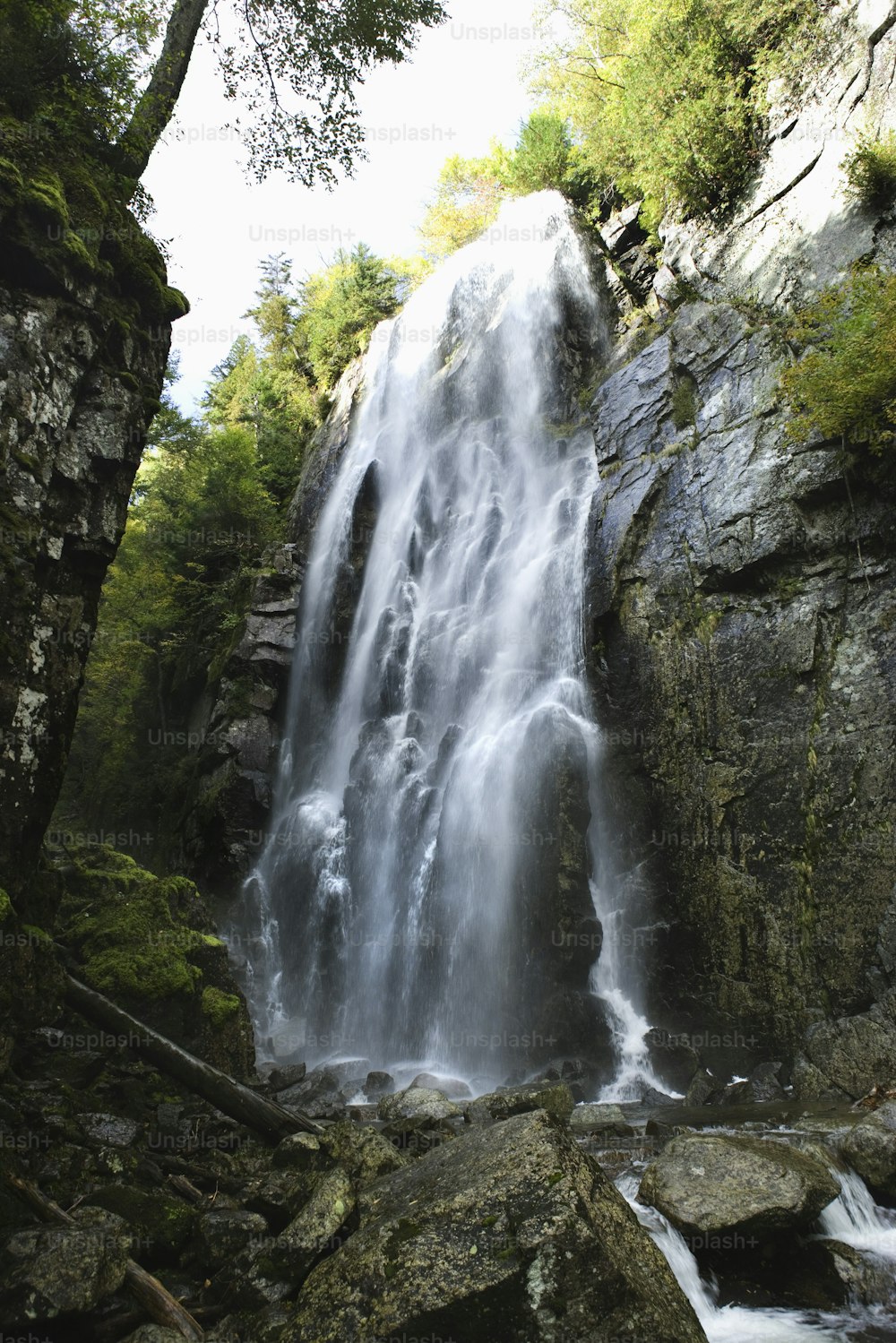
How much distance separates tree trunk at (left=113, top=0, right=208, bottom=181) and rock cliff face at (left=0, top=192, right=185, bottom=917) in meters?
1.27

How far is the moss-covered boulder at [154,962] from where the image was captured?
22.0 feet

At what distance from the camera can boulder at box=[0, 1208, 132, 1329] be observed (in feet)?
10.7

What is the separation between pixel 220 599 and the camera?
864 inches

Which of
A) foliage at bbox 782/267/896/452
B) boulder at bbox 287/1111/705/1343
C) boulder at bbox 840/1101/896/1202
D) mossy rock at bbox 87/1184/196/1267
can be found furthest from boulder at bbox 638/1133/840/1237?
foliage at bbox 782/267/896/452

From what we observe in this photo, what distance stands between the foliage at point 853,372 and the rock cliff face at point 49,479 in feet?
28.4

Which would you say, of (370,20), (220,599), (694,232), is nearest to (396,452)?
(220,599)

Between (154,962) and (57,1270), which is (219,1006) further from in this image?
(57,1270)

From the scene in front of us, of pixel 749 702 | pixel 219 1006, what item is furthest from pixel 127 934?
pixel 749 702

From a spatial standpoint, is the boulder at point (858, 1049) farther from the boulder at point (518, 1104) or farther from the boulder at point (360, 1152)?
the boulder at point (360, 1152)

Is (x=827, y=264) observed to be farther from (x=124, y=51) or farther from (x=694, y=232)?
(x=124, y=51)

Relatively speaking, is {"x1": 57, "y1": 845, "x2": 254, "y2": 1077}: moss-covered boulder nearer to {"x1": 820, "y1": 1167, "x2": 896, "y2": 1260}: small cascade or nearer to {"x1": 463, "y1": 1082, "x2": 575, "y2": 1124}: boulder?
{"x1": 463, "y1": 1082, "x2": 575, "y2": 1124}: boulder

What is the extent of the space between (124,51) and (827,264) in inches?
404

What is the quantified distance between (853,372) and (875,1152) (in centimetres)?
864

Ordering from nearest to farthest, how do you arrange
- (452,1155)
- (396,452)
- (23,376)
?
(452,1155) → (23,376) → (396,452)
